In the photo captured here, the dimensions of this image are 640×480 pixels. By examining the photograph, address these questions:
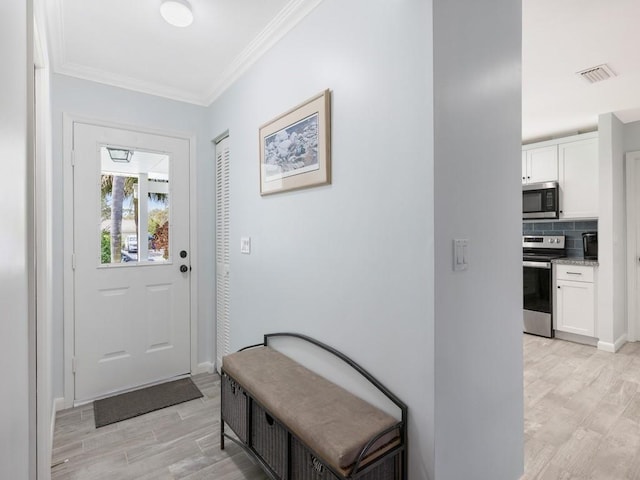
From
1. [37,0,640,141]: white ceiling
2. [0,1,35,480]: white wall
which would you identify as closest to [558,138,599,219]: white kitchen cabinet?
[37,0,640,141]: white ceiling

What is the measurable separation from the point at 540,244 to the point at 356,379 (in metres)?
4.02

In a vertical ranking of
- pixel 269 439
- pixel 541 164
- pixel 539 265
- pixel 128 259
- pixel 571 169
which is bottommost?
pixel 269 439

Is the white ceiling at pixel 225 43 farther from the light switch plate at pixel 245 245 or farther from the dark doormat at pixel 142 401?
the dark doormat at pixel 142 401

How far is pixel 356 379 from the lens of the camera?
156 cm

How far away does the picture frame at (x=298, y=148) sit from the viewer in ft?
5.65

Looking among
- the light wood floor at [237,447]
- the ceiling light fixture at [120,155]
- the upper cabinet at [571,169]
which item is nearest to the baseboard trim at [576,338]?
the light wood floor at [237,447]

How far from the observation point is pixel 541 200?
423 centimetres

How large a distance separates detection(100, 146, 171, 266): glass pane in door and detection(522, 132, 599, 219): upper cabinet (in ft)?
14.0

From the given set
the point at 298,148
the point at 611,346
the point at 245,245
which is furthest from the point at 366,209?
the point at 611,346

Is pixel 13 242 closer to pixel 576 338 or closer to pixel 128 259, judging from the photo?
pixel 128 259

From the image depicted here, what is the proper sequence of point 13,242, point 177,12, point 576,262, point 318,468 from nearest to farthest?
point 13,242
point 318,468
point 177,12
point 576,262

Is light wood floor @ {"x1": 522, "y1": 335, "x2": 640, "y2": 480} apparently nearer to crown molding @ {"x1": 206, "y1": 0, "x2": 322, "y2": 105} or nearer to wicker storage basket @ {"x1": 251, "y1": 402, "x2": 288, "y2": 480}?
wicker storage basket @ {"x1": 251, "y1": 402, "x2": 288, "y2": 480}

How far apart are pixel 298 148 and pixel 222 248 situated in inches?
58.8

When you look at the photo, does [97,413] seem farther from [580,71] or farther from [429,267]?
[580,71]
